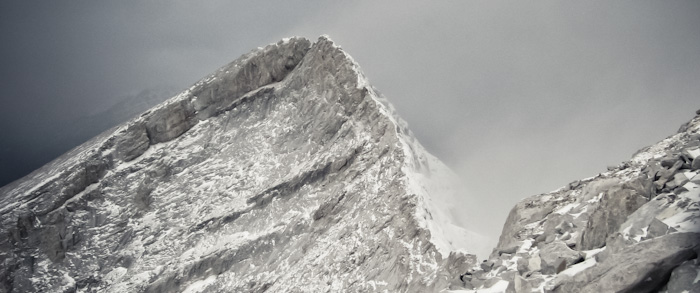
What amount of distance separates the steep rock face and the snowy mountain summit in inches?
1344

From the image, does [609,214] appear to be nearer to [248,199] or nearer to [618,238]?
[618,238]

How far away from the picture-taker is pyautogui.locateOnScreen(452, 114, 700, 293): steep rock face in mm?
23312

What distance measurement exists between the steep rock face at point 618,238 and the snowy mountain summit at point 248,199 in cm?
3413

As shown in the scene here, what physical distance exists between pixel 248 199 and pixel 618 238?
8186 cm

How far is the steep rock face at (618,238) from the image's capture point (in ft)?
76.5

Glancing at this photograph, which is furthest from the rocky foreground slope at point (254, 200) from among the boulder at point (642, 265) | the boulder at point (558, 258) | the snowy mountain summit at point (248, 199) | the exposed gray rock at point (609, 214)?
the boulder at point (642, 265)

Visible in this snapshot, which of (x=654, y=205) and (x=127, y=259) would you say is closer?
(x=654, y=205)

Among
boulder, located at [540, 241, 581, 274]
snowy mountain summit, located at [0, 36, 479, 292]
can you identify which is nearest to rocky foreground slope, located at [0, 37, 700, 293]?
snowy mountain summit, located at [0, 36, 479, 292]

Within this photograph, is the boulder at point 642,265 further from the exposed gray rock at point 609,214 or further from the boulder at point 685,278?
the exposed gray rock at point 609,214

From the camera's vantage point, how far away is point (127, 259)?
334ft

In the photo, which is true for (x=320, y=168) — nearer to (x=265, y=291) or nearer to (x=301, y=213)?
(x=301, y=213)

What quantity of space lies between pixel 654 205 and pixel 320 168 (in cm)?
7342

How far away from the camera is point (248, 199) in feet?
333

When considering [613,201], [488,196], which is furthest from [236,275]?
[488,196]
